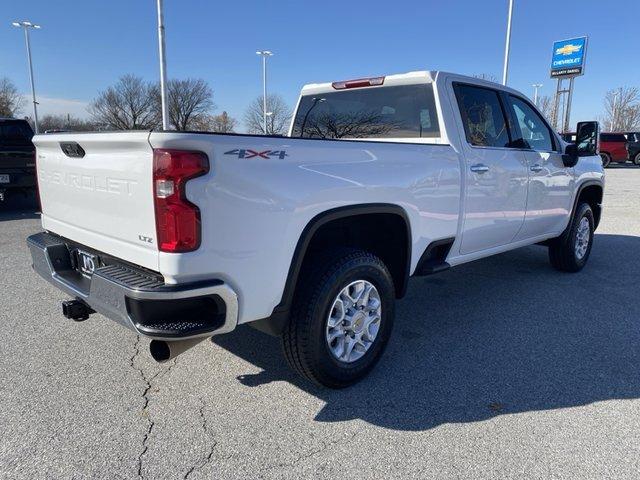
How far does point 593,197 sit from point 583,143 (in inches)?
45.3

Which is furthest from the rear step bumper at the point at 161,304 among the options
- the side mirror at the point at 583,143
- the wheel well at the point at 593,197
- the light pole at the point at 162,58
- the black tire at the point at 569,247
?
the light pole at the point at 162,58

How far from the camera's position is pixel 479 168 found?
12.5ft

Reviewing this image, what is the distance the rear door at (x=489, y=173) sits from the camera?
3.83 meters

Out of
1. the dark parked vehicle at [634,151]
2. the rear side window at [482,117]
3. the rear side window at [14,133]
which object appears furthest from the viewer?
the dark parked vehicle at [634,151]

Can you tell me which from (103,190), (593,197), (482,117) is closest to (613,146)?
(593,197)

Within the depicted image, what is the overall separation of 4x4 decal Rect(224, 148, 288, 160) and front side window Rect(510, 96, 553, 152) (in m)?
3.01

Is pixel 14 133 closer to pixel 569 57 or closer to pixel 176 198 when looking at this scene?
pixel 176 198

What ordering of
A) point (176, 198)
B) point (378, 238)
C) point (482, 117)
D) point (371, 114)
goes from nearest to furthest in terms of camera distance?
1. point (176, 198)
2. point (378, 238)
3. point (482, 117)
4. point (371, 114)

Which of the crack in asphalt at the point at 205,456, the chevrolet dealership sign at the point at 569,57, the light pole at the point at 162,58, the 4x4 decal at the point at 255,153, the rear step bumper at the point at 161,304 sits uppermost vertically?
the chevrolet dealership sign at the point at 569,57

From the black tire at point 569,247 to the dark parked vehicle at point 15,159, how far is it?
30.7ft

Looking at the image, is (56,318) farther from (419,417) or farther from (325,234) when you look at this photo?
(419,417)

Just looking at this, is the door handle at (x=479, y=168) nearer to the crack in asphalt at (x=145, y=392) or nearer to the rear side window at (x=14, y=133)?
the crack in asphalt at (x=145, y=392)

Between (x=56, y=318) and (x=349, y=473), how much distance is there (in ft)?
9.88

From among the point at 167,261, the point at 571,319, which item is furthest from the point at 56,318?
the point at 571,319
